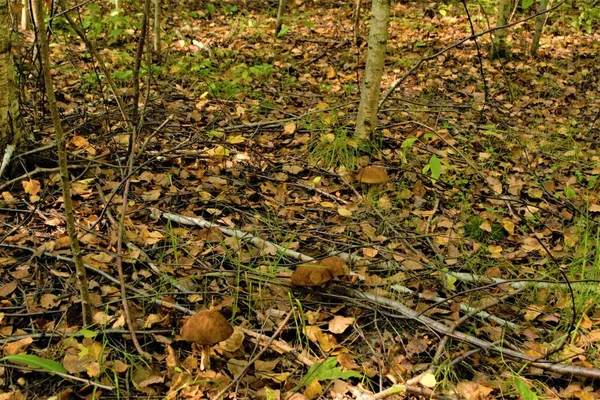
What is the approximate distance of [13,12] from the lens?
352cm

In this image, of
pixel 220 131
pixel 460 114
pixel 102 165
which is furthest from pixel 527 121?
pixel 102 165

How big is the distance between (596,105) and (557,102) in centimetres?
44

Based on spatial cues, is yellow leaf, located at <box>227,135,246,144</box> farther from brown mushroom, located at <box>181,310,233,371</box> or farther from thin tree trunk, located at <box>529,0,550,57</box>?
thin tree trunk, located at <box>529,0,550,57</box>

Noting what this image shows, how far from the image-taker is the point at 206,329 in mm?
2426

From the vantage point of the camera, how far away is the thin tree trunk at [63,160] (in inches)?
81.8

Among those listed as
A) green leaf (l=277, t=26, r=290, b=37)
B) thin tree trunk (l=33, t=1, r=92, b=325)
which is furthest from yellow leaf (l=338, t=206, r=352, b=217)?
green leaf (l=277, t=26, r=290, b=37)

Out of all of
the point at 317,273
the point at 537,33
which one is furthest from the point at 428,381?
the point at 537,33

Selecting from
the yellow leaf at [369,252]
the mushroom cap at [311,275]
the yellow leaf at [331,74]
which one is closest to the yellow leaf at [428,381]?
the mushroom cap at [311,275]

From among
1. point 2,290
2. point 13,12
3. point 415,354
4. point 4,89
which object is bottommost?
point 415,354

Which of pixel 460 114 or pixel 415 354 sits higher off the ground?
pixel 460 114

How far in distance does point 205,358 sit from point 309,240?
1217mm

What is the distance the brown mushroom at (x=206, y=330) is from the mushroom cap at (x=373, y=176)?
1.90 meters

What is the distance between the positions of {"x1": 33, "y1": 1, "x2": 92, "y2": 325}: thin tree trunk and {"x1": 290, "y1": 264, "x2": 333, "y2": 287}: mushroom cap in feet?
3.49

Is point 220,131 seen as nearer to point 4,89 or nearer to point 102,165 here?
point 102,165
